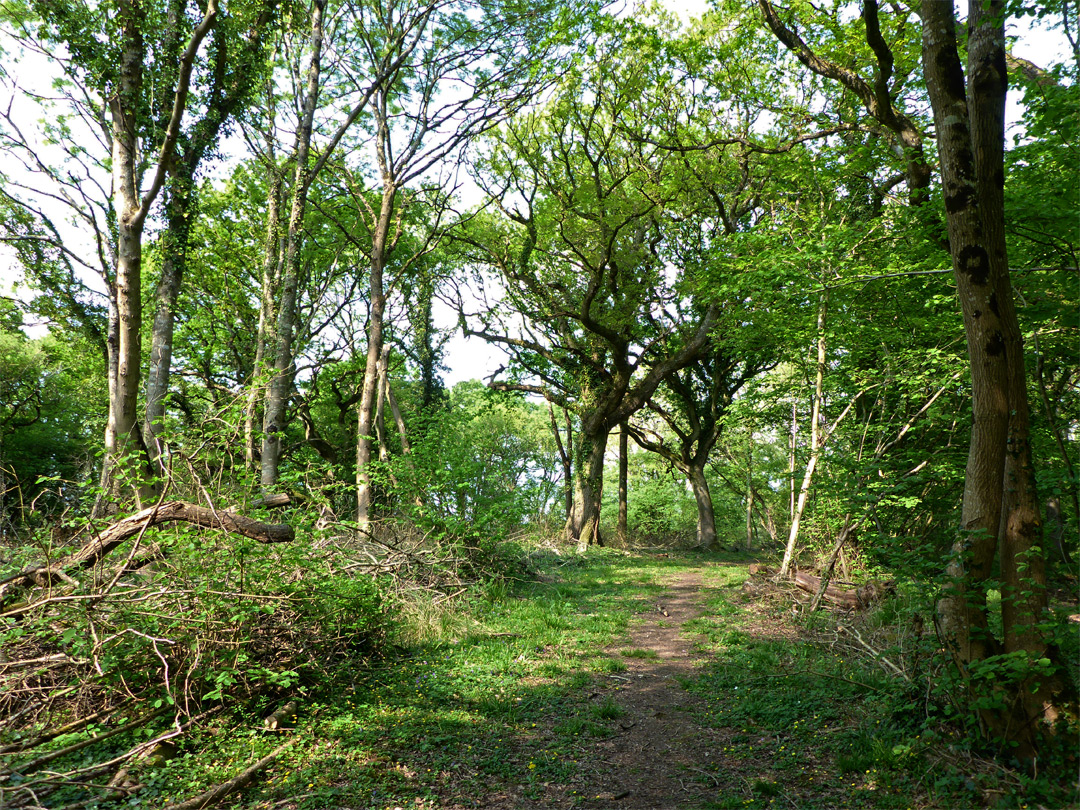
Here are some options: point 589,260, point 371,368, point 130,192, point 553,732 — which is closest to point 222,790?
point 553,732

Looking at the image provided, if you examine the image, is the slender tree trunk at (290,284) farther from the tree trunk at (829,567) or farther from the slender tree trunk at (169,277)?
the tree trunk at (829,567)

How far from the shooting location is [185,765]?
3.99 m

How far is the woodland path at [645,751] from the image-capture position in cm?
398

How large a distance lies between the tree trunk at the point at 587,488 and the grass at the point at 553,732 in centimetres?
1148

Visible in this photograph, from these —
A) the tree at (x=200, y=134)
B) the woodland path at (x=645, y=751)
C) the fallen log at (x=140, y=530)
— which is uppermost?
the tree at (x=200, y=134)

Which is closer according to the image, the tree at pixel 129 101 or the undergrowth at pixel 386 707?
the undergrowth at pixel 386 707

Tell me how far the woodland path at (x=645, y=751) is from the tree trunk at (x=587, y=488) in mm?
12013

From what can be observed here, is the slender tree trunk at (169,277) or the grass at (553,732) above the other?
the slender tree trunk at (169,277)

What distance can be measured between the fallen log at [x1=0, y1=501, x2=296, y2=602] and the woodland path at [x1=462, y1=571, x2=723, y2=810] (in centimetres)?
298

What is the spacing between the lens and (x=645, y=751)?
15.5 feet

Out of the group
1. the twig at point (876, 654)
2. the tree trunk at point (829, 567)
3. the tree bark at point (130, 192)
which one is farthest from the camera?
the tree trunk at point (829, 567)

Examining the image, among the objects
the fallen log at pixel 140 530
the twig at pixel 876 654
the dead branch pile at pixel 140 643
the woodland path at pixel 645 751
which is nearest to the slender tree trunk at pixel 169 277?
the fallen log at pixel 140 530

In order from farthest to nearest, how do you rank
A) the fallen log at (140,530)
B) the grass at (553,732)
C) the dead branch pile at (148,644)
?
the fallen log at (140,530)
the dead branch pile at (148,644)
the grass at (553,732)

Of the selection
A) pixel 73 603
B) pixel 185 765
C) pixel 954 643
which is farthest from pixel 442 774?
pixel 954 643
